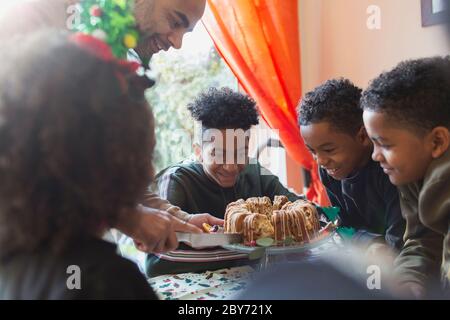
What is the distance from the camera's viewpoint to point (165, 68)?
736 millimetres

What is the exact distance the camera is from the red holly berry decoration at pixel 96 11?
1.84ft

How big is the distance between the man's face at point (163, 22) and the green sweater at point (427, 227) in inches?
16.4

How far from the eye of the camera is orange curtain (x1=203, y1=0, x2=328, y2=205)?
87 centimetres

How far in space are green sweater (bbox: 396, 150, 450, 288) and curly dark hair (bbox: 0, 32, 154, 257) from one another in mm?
390

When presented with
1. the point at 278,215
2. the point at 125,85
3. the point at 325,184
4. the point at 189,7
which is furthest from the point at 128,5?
the point at 325,184

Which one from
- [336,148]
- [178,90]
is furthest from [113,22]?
[336,148]

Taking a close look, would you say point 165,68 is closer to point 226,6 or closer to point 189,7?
point 189,7

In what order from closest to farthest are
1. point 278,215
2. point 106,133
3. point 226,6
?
point 106,133
point 278,215
point 226,6

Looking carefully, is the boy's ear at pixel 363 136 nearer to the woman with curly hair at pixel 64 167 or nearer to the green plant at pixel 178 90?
the green plant at pixel 178 90

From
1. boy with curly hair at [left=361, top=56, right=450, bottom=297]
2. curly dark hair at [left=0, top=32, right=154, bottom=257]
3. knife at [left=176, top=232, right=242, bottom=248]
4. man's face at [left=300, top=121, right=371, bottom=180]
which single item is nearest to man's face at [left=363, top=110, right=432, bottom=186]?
boy with curly hair at [left=361, top=56, right=450, bottom=297]

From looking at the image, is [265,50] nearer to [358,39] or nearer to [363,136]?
[358,39]

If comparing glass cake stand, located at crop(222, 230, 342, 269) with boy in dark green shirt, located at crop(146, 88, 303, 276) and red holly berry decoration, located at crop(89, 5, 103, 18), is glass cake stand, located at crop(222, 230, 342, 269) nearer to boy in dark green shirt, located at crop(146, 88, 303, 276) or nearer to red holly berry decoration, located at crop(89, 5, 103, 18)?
boy in dark green shirt, located at crop(146, 88, 303, 276)

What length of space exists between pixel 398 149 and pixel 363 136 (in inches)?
5.3

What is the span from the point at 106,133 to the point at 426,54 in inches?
21.3
